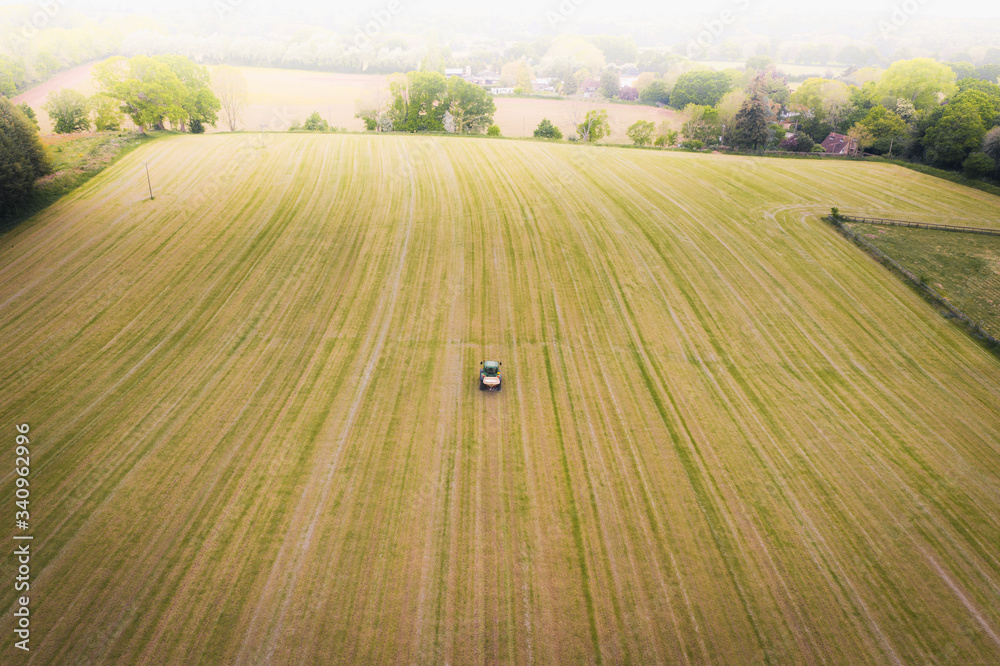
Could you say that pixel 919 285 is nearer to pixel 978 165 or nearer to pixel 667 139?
pixel 978 165

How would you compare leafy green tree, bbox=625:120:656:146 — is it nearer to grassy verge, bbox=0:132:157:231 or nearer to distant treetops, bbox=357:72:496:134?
distant treetops, bbox=357:72:496:134

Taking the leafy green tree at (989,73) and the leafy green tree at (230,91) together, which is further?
the leafy green tree at (989,73)

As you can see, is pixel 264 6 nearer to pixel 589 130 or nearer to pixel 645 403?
pixel 589 130

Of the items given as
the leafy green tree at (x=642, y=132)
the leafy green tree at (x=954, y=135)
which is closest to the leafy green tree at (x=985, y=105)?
the leafy green tree at (x=954, y=135)

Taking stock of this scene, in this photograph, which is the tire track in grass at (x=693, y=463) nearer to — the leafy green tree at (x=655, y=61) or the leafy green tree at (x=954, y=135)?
the leafy green tree at (x=954, y=135)

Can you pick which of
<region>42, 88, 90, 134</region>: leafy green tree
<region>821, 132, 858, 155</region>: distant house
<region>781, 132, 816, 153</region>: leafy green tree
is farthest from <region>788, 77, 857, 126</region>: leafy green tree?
<region>42, 88, 90, 134</region>: leafy green tree

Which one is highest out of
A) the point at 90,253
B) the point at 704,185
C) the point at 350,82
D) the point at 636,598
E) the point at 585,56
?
the point at 585,56

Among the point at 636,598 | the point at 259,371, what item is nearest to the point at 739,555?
the point at 636,598
